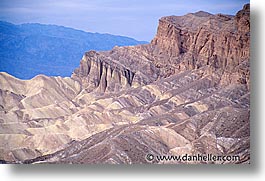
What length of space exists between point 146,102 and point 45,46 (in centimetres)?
143

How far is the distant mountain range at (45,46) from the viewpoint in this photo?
991 centimetres

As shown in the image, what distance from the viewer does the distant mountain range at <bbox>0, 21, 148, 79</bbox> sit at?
9906 millimetres

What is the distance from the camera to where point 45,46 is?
10211 mm

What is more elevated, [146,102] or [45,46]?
[45,46]

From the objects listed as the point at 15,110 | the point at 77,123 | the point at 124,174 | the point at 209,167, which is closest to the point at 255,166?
the point at 209,167

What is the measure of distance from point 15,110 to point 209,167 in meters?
2.42

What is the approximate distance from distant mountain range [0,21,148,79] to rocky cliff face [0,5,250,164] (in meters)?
0.11

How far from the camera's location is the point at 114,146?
32.2 feet

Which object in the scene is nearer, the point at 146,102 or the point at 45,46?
the point at 146,102

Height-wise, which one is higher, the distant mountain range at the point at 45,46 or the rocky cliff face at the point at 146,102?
the distant mountain range at the point at 45,46

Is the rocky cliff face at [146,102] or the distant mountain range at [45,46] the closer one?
the rocky cliff face at [146,102]

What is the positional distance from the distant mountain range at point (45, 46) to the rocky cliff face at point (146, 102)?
0.11 m

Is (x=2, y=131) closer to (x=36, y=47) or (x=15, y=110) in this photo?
(x=15, y=110)

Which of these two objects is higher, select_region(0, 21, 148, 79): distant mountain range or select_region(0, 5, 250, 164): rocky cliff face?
select_region(0, 21, 148, 79): distant mountain range
